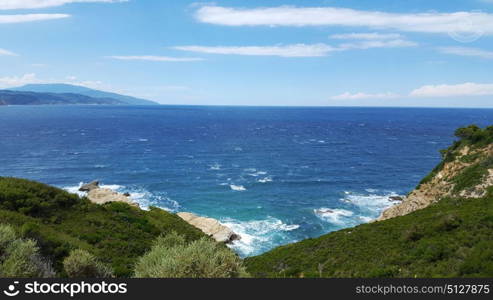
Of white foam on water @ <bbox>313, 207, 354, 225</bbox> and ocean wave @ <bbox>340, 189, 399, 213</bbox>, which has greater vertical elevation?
ocean wave @ <bbox>340, 189, 399, 213</bbox>

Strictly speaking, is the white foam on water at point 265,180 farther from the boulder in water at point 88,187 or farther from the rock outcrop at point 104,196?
the boulder in water at point 88,187

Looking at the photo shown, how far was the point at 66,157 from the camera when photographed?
103m

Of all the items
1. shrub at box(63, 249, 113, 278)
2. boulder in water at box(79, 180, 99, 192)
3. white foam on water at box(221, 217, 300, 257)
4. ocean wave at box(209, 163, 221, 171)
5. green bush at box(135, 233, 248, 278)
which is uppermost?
green bush at box(135, 233, 248, 278)

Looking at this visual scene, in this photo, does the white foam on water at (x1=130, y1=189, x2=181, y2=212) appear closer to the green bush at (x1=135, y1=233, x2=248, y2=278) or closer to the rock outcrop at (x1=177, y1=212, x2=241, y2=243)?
the rock outcrop at (x1=177, y1=212, x2=241, y2=243)

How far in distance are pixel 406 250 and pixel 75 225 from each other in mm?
27288

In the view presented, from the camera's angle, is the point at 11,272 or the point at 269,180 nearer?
the point at 11,272

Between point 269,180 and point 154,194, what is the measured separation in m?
28.5

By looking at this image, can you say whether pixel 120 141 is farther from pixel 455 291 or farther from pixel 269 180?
pixel 455 291

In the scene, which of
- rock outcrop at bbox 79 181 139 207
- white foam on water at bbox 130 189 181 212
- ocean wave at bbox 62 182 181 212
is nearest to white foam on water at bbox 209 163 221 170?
ocean wave at bbox 62 182 181 212

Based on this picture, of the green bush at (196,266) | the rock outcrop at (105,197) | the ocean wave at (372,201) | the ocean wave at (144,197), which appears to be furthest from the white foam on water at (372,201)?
the green bush at (196,266)

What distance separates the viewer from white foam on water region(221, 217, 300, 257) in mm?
48881

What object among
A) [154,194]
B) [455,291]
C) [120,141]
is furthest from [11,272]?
[120,141]

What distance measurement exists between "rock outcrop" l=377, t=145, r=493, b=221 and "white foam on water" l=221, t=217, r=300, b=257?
53.6 feet

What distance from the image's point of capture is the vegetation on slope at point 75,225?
66.9 feet
